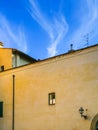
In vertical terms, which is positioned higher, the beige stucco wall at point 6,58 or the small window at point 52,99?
the beige stucco wall at point 6,58

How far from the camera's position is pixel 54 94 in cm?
2106

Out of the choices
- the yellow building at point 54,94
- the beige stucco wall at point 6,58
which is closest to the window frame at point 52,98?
the yellow building at point 54,94

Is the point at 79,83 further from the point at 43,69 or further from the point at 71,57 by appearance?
the point at 43,69

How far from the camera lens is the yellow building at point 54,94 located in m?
18.8

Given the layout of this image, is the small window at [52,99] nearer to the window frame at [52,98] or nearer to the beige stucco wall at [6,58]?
the window frame at [52,98]

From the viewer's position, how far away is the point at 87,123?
60.5 ft

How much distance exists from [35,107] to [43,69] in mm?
2780

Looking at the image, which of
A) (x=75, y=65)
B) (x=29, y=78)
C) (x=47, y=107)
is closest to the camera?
(x=75, y=65)

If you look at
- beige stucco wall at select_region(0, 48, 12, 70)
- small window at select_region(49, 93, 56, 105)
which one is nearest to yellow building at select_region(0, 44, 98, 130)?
small window at select_region(49, 93, 56, 105)

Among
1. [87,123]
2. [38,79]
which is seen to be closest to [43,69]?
[38,79]

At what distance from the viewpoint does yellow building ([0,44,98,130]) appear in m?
18.8

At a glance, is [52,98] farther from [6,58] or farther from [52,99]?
[6,58]

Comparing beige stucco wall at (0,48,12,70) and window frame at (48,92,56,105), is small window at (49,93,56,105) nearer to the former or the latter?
window frame at (48,92,56,105)

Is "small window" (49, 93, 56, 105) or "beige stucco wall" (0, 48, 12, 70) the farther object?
"beige stucco wall" (0, 48, 12, 70)
